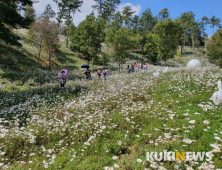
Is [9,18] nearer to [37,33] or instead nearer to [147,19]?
[37,33]

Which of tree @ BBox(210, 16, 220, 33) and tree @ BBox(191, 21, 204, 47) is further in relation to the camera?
tree @ BBox(210, 16, 220, 33)

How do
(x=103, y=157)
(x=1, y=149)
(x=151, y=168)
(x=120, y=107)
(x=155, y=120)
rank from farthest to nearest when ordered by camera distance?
(x=120, y=107) → (x=155, y=120) → (x=1, y=149) → (x=103, y=157) → (x=151, y=168)

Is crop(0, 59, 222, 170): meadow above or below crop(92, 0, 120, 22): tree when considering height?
below

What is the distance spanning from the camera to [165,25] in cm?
2836

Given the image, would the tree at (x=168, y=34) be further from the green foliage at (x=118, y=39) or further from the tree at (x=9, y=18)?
the tree at (x=9, y=18)

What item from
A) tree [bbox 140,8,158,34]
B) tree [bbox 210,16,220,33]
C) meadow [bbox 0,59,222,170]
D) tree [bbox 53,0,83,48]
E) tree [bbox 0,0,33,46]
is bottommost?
meadow [bbox 0,59,222,170]

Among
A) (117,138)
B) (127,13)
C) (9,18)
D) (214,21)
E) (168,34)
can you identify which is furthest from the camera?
(214,21)

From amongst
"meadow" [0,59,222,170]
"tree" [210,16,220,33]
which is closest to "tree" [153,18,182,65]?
"meadow" [0,59,222,170]

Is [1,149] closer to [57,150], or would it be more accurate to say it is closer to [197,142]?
[57,150]

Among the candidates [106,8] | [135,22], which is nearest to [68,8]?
[106,8]

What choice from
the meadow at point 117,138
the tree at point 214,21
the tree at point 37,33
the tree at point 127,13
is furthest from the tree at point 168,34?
the tree at point 214,21

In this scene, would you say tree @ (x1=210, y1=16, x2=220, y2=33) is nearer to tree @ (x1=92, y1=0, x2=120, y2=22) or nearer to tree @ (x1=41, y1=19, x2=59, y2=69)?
tree @ (x1=92, y1=0, x2=120, y2=22)

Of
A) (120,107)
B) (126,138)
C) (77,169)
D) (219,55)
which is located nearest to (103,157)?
(77,169)

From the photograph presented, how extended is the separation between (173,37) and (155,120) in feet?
88.7
